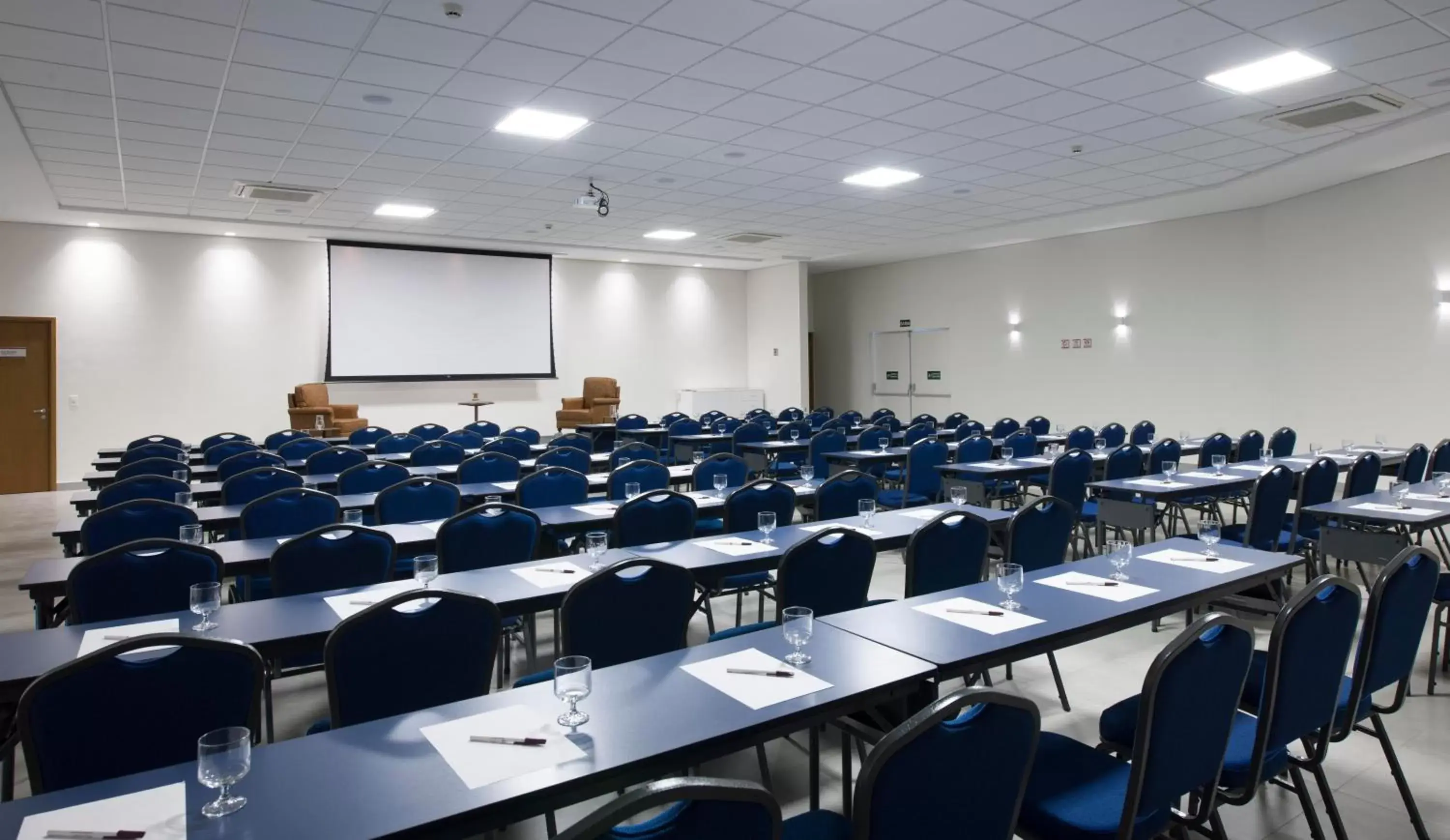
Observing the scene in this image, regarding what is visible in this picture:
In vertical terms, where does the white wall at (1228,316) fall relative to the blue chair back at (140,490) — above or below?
above

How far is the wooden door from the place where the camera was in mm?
11922

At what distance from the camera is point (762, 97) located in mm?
6805

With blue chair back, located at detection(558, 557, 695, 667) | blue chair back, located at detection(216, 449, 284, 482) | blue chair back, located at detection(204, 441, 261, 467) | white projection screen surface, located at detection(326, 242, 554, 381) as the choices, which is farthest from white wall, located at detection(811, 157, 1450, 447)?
blue chair back, located at detection(204, 441, 261, 467)

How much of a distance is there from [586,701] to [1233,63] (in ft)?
21.9

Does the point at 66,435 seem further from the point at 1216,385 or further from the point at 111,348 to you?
the point at 1216,385

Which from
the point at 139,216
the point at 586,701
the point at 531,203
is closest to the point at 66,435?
the point at 139,216

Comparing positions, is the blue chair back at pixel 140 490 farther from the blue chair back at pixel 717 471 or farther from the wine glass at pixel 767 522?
the wine glass at pixel 767 522

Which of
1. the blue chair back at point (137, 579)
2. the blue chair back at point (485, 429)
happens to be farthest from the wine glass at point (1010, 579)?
the blue chair back at point (485, 429)

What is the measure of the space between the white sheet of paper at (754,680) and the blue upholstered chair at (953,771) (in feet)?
1.57

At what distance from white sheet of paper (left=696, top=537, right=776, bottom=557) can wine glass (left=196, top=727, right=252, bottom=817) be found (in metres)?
2.35

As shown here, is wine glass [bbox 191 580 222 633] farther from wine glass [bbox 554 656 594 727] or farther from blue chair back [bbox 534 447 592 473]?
blue chair back [bbox 534 447 592 473]

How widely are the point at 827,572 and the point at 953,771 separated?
1909 mm

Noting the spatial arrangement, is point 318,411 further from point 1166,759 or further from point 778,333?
point 1166,759

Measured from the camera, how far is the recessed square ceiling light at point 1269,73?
6160 millimetres
